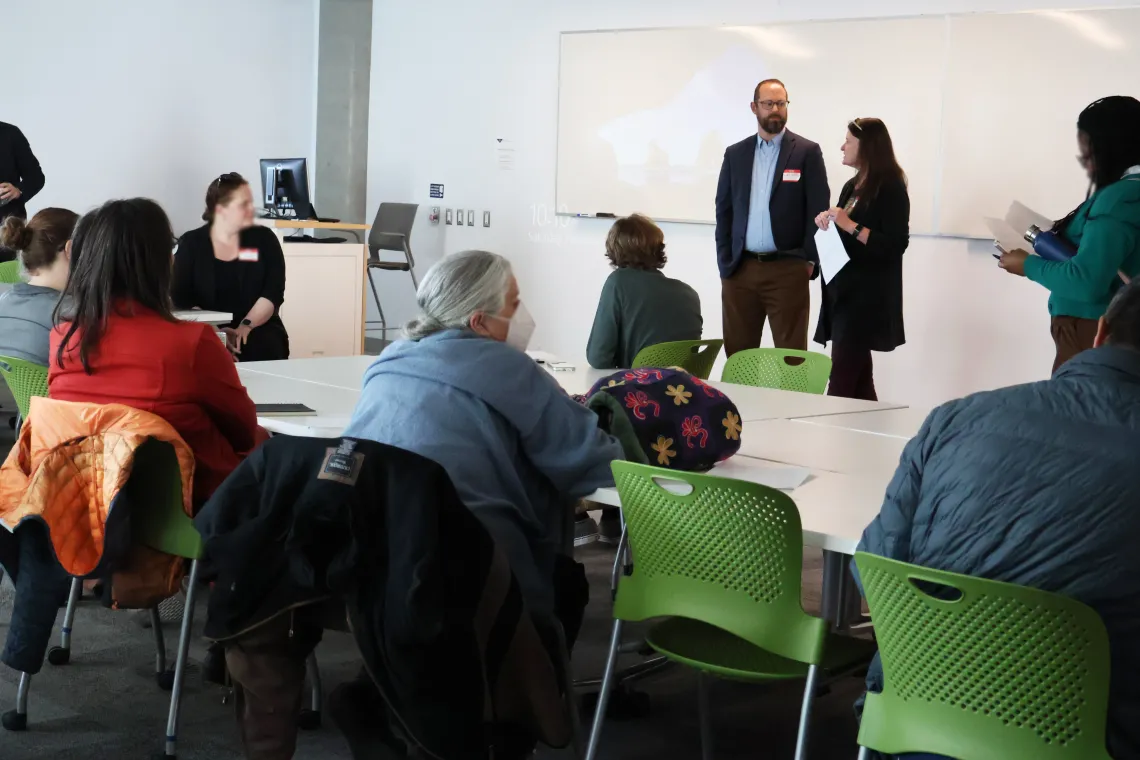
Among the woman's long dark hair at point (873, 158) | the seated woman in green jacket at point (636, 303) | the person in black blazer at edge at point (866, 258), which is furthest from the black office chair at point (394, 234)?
the seated woman in green jacket at point (636, 303)

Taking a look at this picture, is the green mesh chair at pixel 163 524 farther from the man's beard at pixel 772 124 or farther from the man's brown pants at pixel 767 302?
the man's beard at pixel 772 124

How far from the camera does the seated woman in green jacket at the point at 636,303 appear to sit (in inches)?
183

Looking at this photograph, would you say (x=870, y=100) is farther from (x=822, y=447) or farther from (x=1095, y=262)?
(x=822, y=447)

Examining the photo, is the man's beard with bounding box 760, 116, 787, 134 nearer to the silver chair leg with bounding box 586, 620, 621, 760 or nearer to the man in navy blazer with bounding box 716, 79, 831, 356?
the man in navy blazer with bounding box 716, 79, 831, 356

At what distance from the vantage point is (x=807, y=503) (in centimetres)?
252

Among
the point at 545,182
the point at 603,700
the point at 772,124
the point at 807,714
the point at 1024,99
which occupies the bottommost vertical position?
the point at 603,700

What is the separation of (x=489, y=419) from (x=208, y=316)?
288 centimetres

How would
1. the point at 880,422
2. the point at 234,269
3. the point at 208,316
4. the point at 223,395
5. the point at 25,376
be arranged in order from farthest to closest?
the point at 234,269 < the point at 208,316 < the point at 880,422 < the point at 25,376 < the point at 223,395

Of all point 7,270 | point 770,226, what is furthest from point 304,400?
point 770,226

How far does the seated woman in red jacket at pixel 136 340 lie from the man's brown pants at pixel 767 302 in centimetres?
354

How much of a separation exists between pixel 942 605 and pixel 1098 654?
0.21 metres

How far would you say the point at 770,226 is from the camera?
6.16 meters

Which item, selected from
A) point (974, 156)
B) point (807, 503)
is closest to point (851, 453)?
point (807, 503)

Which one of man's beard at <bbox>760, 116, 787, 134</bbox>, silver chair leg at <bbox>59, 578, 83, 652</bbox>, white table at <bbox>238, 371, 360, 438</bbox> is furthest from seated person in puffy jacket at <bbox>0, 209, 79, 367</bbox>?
man's beard at <bbox>760, 116, 787, 134</bbox>
